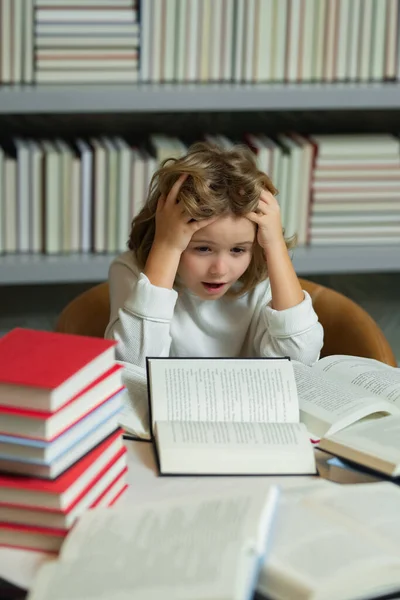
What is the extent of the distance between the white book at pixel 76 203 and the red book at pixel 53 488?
132 centimetres

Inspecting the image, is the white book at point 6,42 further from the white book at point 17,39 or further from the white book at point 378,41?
the white book at point 378,41

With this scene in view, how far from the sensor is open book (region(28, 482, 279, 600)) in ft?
2.83

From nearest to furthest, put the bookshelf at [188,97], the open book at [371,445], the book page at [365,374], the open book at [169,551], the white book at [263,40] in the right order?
the open book at [169,551], the open book at [371,445], the book page at [365,374], the bookshelf at [188,97], the white book at [263,40]

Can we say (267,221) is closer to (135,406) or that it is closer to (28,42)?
(135,406)

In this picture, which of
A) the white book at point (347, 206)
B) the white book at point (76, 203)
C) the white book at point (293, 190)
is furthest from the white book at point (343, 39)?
the white book at point (76, 203)

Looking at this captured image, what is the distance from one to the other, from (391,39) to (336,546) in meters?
1.66

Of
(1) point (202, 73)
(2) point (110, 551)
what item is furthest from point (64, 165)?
(2) point (110, 551)

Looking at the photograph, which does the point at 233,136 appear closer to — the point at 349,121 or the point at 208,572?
the point at 349,121

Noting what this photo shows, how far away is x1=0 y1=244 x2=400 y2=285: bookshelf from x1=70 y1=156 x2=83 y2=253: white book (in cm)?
4

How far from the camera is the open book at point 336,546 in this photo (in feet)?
2.93

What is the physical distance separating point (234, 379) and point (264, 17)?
47.6 inches

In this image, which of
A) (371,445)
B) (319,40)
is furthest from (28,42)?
(371,445)

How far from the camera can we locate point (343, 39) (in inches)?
89.9

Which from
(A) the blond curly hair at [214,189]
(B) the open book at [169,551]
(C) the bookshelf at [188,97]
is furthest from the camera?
(C) the bookshelf at [188,97]
